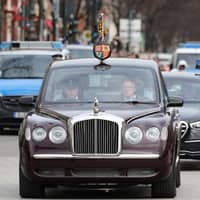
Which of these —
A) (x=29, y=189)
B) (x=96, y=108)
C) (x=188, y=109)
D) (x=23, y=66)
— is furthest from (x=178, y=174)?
(x=23, y=66)

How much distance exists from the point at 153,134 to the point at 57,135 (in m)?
0.97

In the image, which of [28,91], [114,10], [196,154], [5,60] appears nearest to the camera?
[196,154]

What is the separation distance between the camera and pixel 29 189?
1230cm

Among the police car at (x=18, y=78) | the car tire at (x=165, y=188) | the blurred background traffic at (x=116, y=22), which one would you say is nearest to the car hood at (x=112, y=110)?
the car tire at (x=165, y=188)

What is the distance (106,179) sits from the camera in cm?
1192

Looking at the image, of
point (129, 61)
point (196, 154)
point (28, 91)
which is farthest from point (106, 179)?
point (28, 91)

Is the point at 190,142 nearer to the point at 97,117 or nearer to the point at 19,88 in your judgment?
the point at 97,117

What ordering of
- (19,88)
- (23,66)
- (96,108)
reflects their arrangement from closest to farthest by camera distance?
(96,108) → (19,88) → (23,66)

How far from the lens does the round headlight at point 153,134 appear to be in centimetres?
1197

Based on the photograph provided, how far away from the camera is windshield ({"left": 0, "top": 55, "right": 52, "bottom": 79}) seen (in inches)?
953

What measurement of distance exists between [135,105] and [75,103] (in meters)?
0.67

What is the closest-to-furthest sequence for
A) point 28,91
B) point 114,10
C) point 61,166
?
point 61,166 → point 28,91 → point 114,10

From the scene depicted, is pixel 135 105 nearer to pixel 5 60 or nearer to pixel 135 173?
pixel 135 173

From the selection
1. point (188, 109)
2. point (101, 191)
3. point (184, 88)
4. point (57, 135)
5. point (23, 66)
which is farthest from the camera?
point (23, 66)
